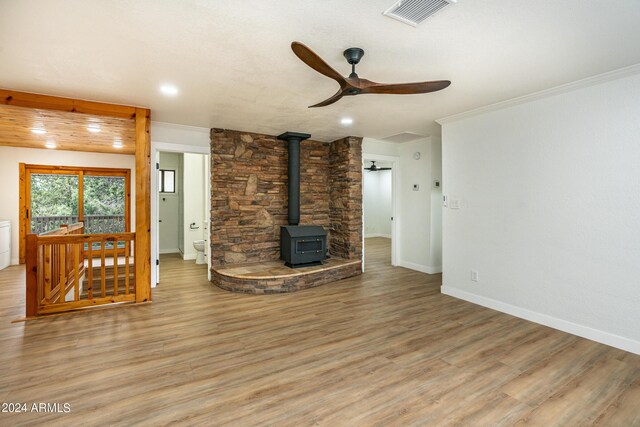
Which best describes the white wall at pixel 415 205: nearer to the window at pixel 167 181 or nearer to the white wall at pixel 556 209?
the white wall at pixel 556 209

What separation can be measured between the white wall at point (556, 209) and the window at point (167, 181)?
6.24m

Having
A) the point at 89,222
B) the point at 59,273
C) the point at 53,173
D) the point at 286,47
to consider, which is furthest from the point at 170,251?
the point at 286,47

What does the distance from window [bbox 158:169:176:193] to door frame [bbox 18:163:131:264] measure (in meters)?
0.67

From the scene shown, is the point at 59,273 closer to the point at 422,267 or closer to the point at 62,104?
the point at 62,104

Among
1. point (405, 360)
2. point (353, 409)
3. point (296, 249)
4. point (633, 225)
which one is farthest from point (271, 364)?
point (633, 225)

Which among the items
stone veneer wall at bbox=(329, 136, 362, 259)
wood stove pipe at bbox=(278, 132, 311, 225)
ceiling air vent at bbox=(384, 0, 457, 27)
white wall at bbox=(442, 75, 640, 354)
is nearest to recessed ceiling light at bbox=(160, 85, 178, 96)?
A: wood stove pipe at bbox=(278, 132, 311, 225)

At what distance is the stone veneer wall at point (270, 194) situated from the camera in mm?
4945

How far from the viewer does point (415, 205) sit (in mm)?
5828

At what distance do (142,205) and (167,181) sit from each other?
3910 millimetres

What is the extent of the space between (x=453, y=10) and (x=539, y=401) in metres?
2.60

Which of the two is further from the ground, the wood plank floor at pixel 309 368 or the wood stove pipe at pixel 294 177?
the wood stove pipe at pixel 294 177

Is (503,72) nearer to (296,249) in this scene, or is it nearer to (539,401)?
(539,401)

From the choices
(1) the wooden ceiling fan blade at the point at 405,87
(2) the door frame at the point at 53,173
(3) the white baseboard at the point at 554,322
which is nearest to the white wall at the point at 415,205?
(3) the white baseboard at the point at 554,322

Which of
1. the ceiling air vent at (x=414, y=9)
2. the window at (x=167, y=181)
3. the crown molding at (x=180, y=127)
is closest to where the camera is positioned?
the ceiling air vent at (x=414, y=9)
